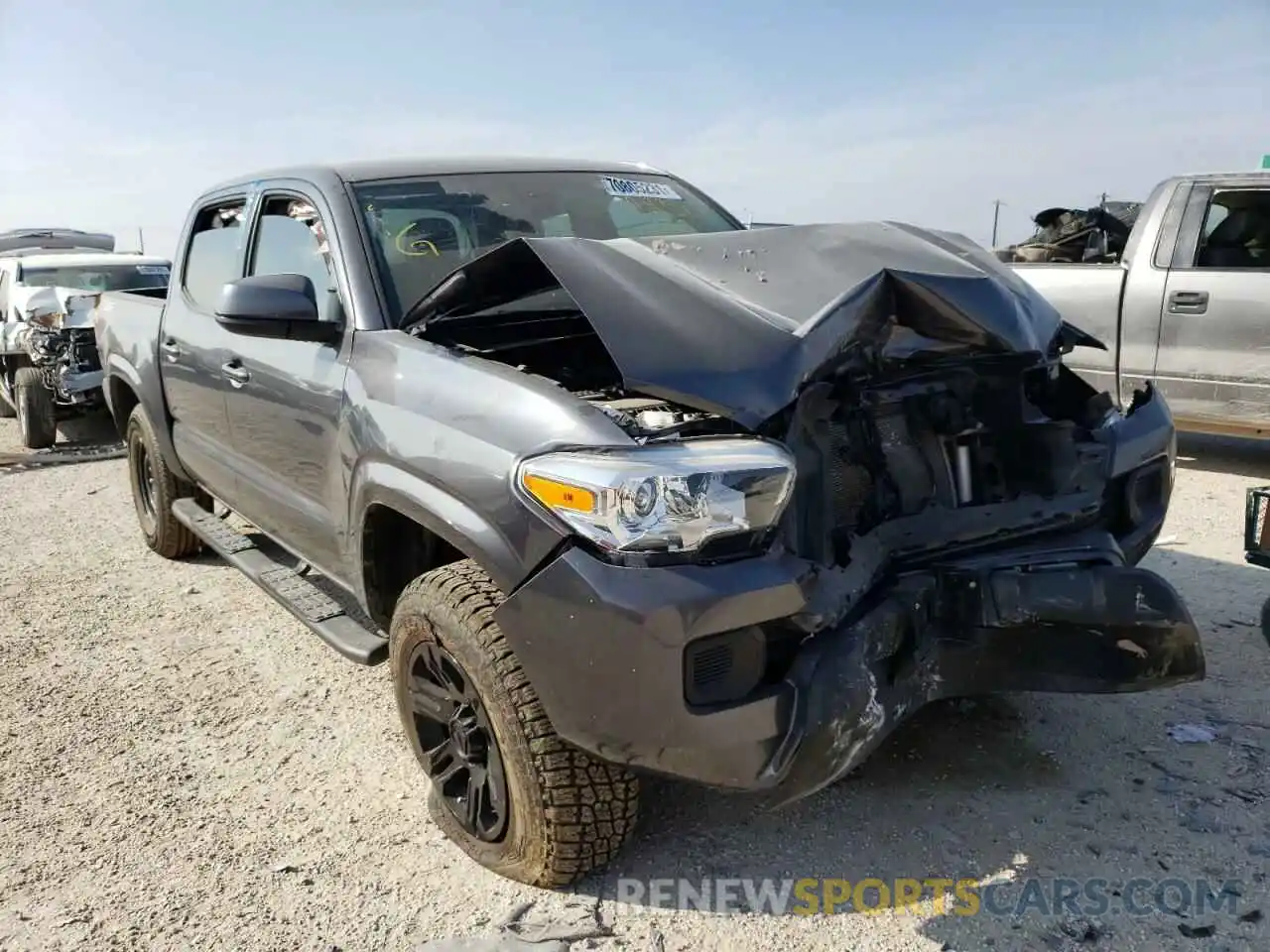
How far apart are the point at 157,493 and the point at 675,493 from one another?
13.2 ft

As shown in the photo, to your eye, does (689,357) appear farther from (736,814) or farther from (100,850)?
(100,850)

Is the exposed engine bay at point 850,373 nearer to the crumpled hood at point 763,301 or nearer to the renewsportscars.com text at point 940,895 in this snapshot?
the crumpled hood at point 763,301

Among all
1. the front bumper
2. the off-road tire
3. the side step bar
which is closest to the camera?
the front bumper

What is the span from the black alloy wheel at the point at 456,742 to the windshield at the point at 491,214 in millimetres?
1056

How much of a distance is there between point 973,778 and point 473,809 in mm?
1409

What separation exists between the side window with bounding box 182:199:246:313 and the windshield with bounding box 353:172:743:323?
1.08 metres

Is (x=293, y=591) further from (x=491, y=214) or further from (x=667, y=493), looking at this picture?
(x=667, y=493)

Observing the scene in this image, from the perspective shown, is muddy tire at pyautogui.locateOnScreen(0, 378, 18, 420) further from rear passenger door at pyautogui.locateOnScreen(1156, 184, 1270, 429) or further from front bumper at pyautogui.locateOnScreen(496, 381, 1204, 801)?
rear passenger door at pyautogui.locateOnScreen(1156, 184, 1270, 429)

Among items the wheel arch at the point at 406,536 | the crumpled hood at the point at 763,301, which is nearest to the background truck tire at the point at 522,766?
the wheel arch at the point at 406,536

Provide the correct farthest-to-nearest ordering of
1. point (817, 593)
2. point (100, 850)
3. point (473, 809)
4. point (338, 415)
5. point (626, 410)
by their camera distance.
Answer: point (338, 415)
point (100, 850)
point (473, 809)
point (626, 410)
point (817, 593)

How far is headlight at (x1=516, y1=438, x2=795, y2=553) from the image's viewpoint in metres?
2.02

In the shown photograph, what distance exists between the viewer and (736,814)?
2.76 metres

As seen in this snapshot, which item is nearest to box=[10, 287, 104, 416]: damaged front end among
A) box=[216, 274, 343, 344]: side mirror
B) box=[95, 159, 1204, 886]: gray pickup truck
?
box=[95, 159, 1204, 886]: gray pickup truck

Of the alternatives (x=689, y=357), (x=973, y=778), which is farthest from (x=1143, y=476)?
(x=689, y=357)
